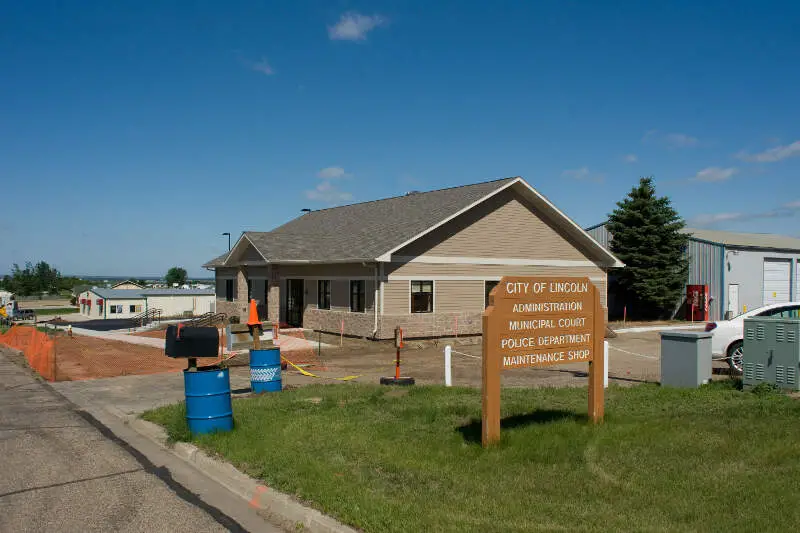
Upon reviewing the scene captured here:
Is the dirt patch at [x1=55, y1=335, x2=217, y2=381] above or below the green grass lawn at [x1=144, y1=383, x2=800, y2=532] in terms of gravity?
below

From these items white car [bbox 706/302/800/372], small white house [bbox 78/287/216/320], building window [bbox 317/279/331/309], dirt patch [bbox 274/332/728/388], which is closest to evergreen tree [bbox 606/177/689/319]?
dirt patch [bbox 274/332/728/388]

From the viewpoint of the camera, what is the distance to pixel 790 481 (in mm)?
6512

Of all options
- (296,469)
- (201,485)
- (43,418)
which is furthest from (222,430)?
(43,418)

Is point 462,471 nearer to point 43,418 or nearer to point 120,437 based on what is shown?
point 120,437

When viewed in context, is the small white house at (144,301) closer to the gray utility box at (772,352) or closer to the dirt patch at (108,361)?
the dirt patch at (108,361)

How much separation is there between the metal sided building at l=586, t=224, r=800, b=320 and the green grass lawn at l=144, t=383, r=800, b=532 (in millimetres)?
28402

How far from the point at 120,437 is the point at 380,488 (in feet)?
17.6

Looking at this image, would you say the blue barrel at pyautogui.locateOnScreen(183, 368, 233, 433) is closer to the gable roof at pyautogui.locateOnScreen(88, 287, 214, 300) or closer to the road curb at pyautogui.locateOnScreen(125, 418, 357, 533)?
the road curb at pyautogui.locateOnScreen(125, 418, 357, 533)

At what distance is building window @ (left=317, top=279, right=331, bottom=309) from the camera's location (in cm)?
2786

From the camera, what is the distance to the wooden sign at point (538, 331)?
320 inches

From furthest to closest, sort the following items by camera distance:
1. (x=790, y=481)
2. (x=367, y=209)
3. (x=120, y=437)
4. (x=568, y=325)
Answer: (x=367, y=209) → (x=120, y=437) → (x=568, y=325) → (x=790, y=481)

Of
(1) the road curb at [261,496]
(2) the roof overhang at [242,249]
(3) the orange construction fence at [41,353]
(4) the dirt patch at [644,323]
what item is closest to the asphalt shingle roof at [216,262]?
(2) the roof overhang at [242,249]

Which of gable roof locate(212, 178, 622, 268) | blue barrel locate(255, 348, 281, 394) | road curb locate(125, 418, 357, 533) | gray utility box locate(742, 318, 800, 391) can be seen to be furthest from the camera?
gable roof locate(212, 178, 622, 268)

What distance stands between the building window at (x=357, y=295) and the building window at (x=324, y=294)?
1773 mm
